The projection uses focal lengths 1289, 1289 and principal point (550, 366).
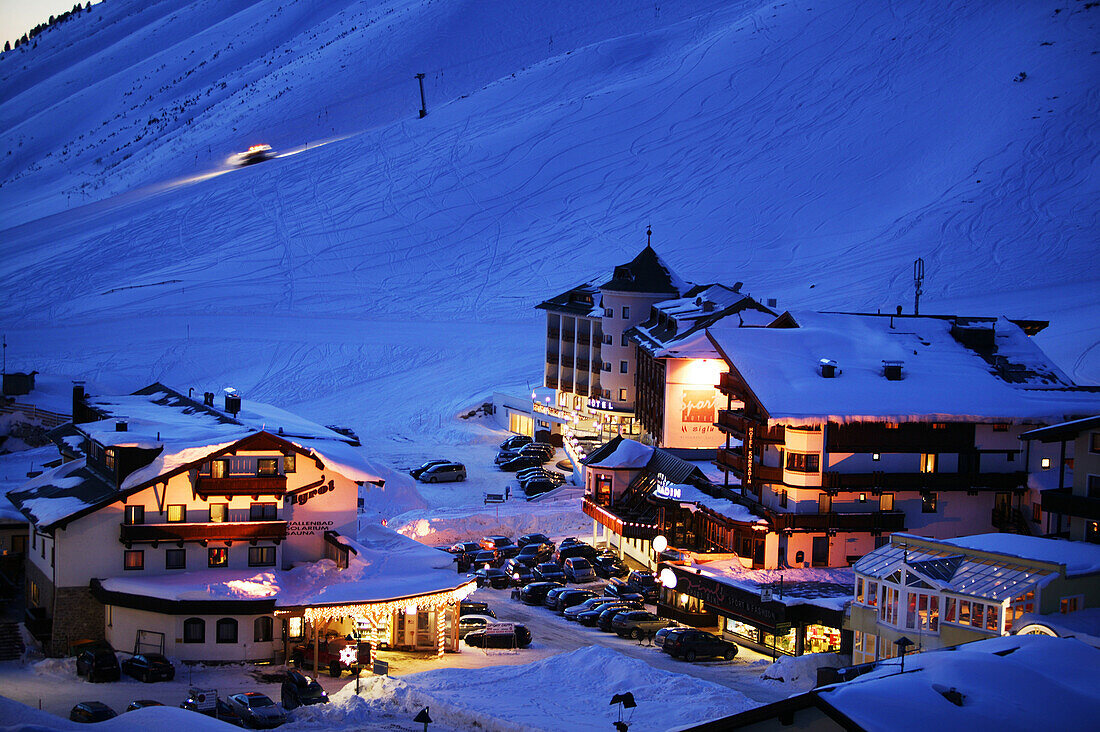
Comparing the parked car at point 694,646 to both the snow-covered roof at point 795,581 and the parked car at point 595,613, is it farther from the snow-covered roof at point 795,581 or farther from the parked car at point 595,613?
the parked car at point 595,613

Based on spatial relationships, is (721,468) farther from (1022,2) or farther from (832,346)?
(1022,2)

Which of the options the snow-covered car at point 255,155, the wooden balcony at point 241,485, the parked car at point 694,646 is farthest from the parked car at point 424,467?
the snow-covered car at point 255,155

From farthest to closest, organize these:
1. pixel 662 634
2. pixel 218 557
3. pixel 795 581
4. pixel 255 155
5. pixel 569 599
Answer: pixel 255 155 → pixel 569 599 → pixel 795 581 → pixel 218 557 → pixel 662 634

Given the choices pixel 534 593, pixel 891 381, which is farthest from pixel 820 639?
pixel 891 381

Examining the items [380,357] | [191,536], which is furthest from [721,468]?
[380,357]

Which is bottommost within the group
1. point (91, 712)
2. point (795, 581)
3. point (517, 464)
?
point (91, 712)

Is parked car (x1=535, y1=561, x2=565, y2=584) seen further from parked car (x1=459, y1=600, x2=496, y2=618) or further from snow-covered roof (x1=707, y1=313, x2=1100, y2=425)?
snow-covered roof (x1=707, y1=313, x2=1100, y2=425)

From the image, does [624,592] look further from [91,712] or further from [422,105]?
[422,105]

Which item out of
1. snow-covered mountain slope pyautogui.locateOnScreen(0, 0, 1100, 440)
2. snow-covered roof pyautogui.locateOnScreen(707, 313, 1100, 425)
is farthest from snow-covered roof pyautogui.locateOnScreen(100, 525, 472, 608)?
snow-covered mountain slope pyautogui.locateOnScreen(0, 0, 1100, 440)
